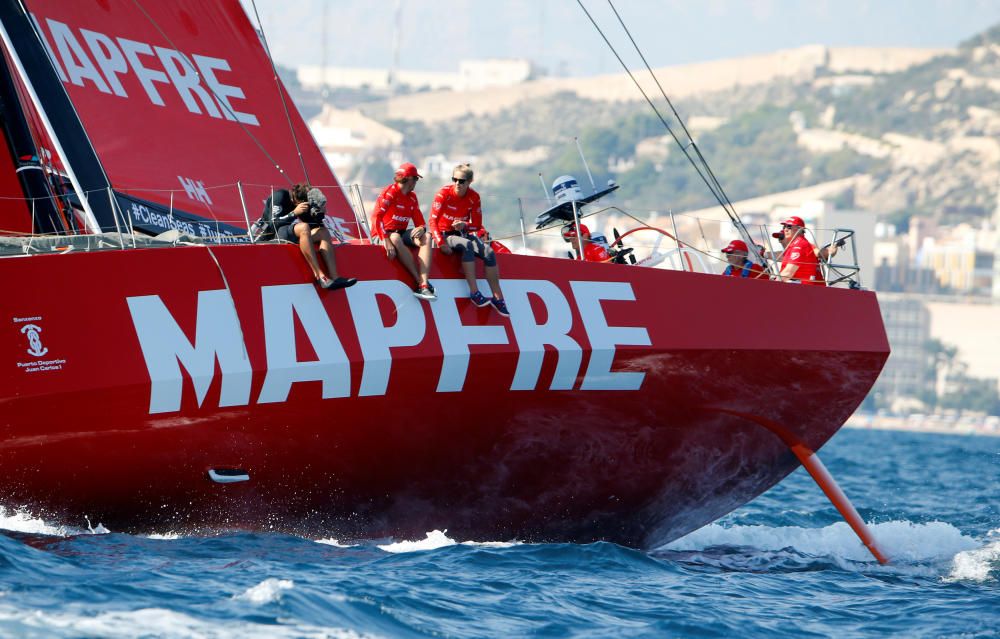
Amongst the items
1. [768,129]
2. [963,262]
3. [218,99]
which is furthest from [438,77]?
[218,99]

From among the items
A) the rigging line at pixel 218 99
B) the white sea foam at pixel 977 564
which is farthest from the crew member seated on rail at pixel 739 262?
the rigging line at pixel 218 99

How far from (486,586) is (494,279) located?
166 cm

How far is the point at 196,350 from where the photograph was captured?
22.9 feet

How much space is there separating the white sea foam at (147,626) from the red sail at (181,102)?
4.05m

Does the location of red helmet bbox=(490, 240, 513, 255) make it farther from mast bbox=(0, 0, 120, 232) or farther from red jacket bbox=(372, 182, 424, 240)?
mast bbox=(0, 0, 120, 232)

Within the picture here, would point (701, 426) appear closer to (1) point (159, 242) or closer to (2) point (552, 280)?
(2) point (552, 280)

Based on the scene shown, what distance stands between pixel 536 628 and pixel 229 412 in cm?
198

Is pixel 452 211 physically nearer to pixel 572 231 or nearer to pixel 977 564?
pixel 572 231

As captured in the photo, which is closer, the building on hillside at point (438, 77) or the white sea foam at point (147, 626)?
the white sea foam at point (147, 626)

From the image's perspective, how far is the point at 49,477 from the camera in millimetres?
7090

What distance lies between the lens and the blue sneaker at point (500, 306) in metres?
7.61

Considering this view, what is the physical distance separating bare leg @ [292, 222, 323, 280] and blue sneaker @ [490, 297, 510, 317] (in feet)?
3.05

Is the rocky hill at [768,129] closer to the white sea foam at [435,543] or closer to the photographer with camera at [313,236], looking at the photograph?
the white sea foam at [435,543]

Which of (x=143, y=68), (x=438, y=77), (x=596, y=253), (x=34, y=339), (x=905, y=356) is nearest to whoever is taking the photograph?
(x=34, y=339)
